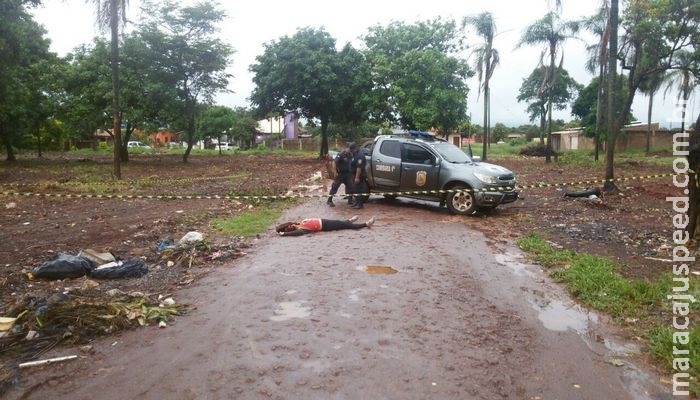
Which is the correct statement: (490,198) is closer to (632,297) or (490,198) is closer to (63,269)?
(632,297)

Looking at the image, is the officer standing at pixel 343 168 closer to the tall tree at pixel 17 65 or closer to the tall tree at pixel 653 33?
the tall tree at pixel 653 33

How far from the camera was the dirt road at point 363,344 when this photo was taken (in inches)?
142

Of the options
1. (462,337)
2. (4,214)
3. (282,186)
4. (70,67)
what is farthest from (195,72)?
(462,337)

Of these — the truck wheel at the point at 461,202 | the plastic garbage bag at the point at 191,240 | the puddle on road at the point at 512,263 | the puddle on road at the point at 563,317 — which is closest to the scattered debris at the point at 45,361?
the plastic garbage bag at the point at 191,240

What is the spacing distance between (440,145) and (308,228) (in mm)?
4591

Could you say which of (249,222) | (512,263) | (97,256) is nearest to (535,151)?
(249,222)

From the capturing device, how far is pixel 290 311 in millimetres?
5062

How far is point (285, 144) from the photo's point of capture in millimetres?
57750

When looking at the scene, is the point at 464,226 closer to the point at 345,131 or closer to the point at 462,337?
the point at 462,337

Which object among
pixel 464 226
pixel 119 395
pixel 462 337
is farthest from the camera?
pixel 464 226

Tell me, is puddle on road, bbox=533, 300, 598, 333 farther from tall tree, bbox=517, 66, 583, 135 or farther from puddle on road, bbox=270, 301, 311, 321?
tall tree, bbox=517, 66, 583, 135

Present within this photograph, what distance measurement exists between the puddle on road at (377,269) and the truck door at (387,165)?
565 cm

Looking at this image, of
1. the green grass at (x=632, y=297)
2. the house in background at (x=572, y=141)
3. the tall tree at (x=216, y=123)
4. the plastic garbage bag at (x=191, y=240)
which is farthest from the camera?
the tall tree at (x=216, y=123)

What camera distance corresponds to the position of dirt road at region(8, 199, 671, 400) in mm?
3607
